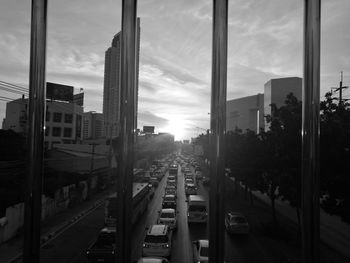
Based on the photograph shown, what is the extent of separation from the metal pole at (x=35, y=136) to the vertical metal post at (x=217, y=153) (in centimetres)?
108

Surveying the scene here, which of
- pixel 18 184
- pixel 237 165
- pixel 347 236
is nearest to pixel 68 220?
pixel 18 184

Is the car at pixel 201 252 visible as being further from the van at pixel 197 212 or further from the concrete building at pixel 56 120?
the concrete building at pixel 56 120

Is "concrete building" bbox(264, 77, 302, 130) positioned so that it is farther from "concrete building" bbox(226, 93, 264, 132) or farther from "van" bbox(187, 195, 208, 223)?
"van" bbox(187, 195, 208, 223)

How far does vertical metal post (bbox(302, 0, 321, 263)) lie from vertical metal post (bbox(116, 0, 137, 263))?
1.10m

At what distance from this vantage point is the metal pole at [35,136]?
1974 mm

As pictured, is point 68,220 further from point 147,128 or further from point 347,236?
point 147,128

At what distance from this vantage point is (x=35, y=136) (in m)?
2.02

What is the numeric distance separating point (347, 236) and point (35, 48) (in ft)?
47.9

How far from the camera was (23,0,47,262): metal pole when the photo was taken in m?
1.97

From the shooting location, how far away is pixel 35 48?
2.02m

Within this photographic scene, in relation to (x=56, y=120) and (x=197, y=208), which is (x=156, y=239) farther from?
(x=56, y=120)

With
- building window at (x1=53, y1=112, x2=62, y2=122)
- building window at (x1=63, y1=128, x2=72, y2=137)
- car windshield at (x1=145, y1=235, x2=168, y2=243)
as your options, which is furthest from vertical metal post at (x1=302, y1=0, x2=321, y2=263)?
building window at (x1=63, y1=128, x2=72, y2=137)

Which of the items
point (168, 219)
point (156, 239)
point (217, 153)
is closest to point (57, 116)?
point (168, 219)

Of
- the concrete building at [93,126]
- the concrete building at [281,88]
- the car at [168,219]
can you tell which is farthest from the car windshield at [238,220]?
the concrete building at [93,126]
